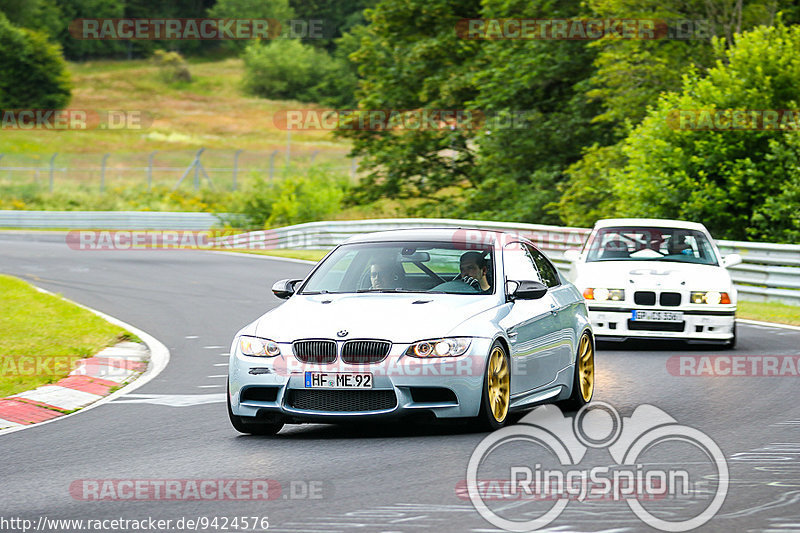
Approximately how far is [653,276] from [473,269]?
18.7 ft

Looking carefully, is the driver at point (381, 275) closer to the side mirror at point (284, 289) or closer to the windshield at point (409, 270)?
the windshield at point (409, 270)

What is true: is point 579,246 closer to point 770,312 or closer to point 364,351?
point 770,312

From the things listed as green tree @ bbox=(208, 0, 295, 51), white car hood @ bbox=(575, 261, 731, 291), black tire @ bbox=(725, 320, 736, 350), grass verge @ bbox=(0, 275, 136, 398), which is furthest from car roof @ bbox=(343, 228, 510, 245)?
green tree @ bbox=(208, 0, 295, 51)

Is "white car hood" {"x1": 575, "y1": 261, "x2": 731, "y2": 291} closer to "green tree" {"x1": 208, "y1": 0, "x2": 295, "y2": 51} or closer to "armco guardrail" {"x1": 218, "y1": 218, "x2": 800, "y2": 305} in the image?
"armco guardrail" {"x1": 218, "y1": 218, "x2": 800, "y2": 305}

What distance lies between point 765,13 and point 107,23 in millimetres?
103546

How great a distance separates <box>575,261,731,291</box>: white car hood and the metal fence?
3253cm

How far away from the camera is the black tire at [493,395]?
8.65 m

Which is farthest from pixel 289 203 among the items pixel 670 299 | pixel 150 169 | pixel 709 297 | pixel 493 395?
pixel 493 395

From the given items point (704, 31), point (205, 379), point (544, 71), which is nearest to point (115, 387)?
point (205, 379)

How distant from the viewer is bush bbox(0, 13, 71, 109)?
338ft

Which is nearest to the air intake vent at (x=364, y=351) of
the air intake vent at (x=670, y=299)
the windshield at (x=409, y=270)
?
the windshield at (x=409, y=270)

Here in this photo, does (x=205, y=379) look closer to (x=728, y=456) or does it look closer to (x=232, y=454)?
(x=232, y=454)

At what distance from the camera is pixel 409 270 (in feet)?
32.3

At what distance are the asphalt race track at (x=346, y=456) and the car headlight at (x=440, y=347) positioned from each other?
58cm
